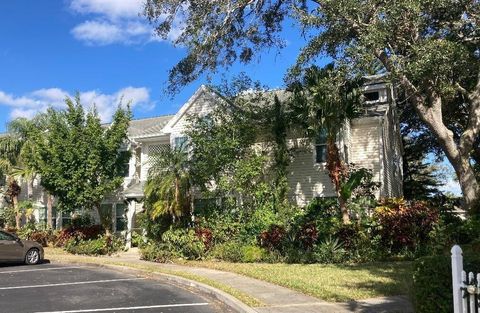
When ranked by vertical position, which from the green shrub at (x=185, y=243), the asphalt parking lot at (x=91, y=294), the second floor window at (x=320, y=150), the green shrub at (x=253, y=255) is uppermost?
the second floor window at (x=320, y=150)

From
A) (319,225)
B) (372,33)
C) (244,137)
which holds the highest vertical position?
(372,33)

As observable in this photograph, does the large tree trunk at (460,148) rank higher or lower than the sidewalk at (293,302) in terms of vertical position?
higher

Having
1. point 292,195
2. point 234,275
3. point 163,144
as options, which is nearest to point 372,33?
point 234,275

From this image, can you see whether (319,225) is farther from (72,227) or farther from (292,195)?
(72,227)

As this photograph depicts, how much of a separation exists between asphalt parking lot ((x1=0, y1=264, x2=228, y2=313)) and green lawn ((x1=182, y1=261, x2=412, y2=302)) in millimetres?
2167

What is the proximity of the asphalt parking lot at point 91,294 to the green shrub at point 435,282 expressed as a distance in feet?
15.2

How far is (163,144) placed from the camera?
26.8 meters

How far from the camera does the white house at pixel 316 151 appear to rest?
2220 centimetres

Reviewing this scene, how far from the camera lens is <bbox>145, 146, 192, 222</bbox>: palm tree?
1984 cm

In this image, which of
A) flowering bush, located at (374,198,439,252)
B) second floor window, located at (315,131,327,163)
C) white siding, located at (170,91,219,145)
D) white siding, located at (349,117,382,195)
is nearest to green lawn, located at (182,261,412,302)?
flowering bush, located at (374,198,439,252)

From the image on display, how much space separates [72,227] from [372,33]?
1785cm

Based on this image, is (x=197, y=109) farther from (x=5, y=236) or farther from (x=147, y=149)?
(x=5, y=236)

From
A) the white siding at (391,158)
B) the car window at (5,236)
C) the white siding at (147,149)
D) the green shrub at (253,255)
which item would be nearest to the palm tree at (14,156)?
the white siding at (147,149)

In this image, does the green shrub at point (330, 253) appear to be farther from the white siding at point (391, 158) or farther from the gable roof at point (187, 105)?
the gable roof at point (187, 105)
